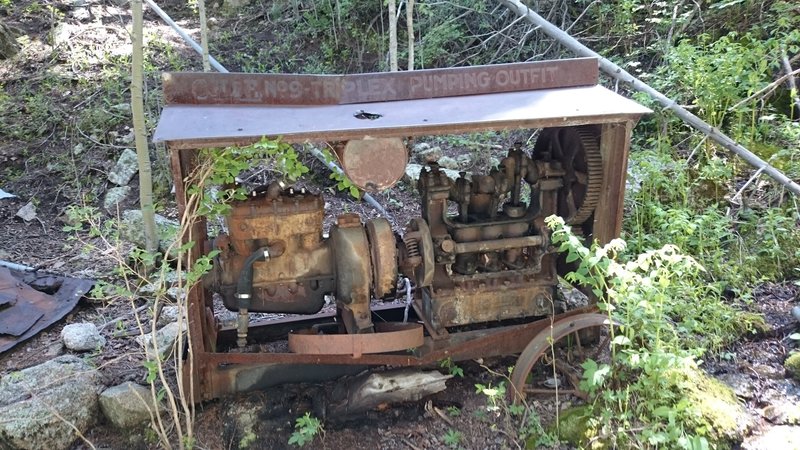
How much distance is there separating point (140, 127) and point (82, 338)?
67.8 inches

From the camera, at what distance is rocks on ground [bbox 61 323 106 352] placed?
3.94 meters

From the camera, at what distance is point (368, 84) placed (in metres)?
3.46

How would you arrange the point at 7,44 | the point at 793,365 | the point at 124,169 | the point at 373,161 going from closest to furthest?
the point at 373,161 → the point at 793,365 → the point at 124,169 → the point at 7,44

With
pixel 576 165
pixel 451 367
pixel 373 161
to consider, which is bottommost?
pixel 451 367

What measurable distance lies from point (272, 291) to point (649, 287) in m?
1.87

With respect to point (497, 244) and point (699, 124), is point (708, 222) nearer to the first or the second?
point (699, 124)

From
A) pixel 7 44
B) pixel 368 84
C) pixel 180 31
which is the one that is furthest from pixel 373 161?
pixel 7 44

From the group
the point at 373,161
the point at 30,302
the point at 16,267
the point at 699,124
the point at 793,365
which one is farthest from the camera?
the point at 699,124

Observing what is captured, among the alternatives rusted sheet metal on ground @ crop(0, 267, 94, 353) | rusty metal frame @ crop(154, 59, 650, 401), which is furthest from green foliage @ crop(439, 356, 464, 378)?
rusted sheet metal on ground @ crop(0, 267, 94, 353)

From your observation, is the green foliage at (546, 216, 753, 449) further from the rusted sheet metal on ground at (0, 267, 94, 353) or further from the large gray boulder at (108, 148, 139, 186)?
the large gray boulder at (108, 148, 139, 186)

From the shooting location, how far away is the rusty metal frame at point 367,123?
9.45 feet

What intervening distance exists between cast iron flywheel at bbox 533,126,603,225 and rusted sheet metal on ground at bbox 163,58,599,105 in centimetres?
33

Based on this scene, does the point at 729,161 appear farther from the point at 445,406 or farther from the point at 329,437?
the point at 329,437

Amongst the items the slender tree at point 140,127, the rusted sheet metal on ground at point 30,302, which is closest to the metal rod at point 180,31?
the slender tree at point 140,127
